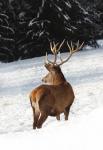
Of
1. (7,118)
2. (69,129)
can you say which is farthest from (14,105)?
(69,129)

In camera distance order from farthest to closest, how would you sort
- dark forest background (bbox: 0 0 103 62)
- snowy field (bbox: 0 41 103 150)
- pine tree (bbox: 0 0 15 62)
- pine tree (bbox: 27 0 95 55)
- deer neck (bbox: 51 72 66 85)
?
pine tree (bbox: 27 0 95 55) < dark forest background (bbox: 0 0 103 62) < pine tree (bbox: 0 0 15 62) < deer neck (bbox: 51 72 66 85) < snowy field (bbox: 0 41 103 150)

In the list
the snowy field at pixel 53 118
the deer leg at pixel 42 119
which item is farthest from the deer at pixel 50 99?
the snowy field at pixel 53 118

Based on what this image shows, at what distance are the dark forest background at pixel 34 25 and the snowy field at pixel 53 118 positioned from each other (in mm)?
1158

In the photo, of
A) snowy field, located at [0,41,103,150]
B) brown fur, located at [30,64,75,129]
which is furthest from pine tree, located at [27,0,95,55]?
brown fur, located at [30,64,75,129]

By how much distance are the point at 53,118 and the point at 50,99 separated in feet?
12.2

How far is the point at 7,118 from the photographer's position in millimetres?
13297

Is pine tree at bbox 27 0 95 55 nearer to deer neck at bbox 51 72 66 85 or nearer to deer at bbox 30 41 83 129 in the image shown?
deer neck at bbox 51 72 66 85

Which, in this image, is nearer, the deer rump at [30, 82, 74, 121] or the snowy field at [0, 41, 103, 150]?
the snowy field at [0, 41, 103, 150]

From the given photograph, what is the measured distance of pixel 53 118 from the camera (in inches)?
500

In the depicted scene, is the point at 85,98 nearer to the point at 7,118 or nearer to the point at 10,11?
the point at 7,118

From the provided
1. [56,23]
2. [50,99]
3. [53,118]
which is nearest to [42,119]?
[50,99]

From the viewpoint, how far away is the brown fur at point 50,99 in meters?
8.98

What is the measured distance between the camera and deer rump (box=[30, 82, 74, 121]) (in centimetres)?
897

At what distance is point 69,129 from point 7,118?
710 cm
